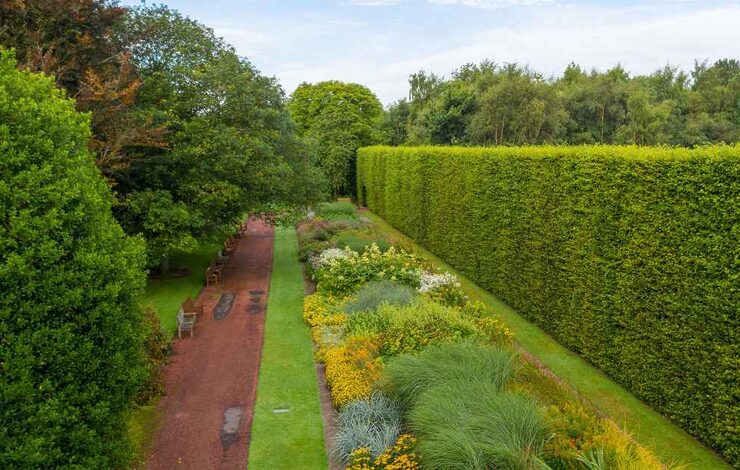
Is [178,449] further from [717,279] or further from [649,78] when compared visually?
[649,78]

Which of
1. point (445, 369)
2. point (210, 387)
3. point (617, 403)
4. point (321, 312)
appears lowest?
point (617, 403)

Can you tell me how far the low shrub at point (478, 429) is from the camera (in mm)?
5871

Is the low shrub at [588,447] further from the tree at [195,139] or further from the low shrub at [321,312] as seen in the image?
the tree at [195,139]

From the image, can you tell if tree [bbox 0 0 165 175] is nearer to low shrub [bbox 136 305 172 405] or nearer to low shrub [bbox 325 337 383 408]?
low shrub [bbox 136 305 172 405]

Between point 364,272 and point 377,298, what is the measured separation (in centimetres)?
249

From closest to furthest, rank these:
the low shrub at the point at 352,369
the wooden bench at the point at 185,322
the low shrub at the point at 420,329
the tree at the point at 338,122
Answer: the low shrub at the point at 352,369 < the low shrub at the point at 420,329 < the wooden bench at the point at 185,322 < the tree at the point at 338,122

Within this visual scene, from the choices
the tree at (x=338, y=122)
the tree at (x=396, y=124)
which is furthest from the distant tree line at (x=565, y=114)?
the tree at (x=338, y=122)

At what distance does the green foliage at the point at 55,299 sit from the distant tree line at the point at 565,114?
3568 centimetres

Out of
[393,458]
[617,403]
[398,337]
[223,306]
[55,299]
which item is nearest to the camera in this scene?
[55,299]

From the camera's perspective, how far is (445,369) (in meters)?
7.93

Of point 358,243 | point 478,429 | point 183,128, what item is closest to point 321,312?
point 358,243

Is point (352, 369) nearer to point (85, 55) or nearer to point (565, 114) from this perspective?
point (85, 55)

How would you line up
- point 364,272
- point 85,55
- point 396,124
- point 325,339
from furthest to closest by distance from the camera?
1. point 396,124
2. point 364,272
3. point 85,55
4. point 325,339

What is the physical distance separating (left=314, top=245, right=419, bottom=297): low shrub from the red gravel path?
7.07 ft
